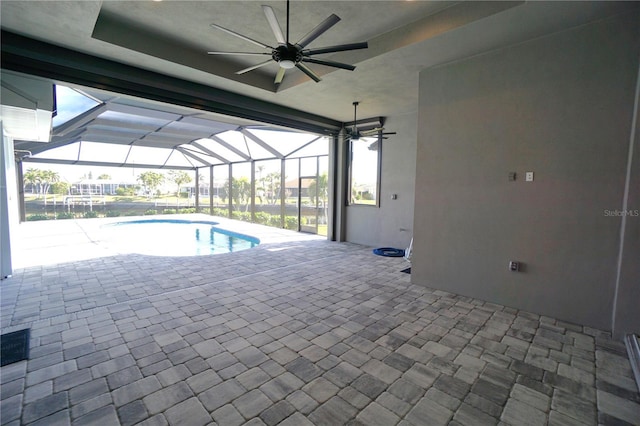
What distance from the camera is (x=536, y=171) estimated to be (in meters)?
3.36

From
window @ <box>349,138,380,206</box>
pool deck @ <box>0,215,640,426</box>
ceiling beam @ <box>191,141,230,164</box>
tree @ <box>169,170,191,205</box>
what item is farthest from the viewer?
tree @ <box>169,170,191,205</box>

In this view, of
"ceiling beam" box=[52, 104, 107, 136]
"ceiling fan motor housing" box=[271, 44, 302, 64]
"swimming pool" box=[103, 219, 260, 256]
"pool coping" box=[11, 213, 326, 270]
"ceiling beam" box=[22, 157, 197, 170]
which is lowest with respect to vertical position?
"swimming pool" box=[103, 219, 260, 256]

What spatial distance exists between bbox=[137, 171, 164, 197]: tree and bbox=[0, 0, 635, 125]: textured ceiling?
14.0m

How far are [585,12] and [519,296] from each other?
3.12 m

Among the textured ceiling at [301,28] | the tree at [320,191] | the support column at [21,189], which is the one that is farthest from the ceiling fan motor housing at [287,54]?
the support column at [21,189]

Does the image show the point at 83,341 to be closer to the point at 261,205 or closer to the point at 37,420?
the point at 37,420

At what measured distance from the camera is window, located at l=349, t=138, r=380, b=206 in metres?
7.29

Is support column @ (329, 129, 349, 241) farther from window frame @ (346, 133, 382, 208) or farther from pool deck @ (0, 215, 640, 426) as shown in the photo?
pool deck @ (0, 215, 640, 426)

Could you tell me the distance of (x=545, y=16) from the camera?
287 cm

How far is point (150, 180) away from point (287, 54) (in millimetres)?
16614

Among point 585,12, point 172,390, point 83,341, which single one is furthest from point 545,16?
point 83,341

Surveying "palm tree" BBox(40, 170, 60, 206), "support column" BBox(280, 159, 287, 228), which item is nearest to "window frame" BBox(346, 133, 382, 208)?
"support column" BBox(280, 159, 287, 228)

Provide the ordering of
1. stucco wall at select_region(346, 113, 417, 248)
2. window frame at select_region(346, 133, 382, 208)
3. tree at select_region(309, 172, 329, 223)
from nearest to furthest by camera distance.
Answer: stucco wall at select_region(346, 113, 417, 248) < window frame at select_region(346, 133, 382, 208) < tree at select_region(309, 172, 329, 223)

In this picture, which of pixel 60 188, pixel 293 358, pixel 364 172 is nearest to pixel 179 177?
pixel 60 188
